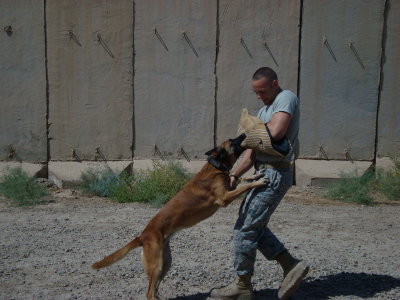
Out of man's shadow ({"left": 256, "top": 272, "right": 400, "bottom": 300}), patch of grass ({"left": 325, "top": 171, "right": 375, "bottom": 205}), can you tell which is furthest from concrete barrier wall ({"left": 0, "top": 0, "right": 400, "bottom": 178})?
man's shadow ({"left": 256, "top": 272, "right": 400, "bottom": 300})

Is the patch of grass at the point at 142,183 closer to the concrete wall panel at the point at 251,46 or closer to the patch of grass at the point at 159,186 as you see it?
the patch of grass at the point at 159,186

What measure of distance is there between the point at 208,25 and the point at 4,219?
406cm

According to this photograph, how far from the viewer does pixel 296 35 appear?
8602 millimetres

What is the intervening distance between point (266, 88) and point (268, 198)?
2.66 feet

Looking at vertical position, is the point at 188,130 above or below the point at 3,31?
below

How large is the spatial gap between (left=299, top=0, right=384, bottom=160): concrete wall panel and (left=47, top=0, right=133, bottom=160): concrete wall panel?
271 cm

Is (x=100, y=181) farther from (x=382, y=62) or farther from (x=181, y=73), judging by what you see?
(x=382, y=62)

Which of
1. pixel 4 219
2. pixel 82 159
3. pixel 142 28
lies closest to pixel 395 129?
pixel 142 28

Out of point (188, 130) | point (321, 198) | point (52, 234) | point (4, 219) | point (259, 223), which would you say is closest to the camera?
point (259, 223)

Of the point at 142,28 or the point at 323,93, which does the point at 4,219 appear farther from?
the point at 323,93

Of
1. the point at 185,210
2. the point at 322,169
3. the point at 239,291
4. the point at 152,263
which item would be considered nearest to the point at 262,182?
the point at 185,210

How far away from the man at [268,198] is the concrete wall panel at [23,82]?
17.4ft

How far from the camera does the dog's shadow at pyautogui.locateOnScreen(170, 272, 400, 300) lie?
15.2ft

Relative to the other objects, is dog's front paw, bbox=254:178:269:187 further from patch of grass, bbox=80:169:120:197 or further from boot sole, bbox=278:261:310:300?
patch of grass, bbox=80:169:120:197
